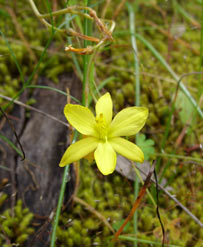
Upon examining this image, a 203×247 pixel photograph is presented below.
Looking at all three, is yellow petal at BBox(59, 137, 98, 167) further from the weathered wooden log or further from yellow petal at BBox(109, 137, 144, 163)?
the weathered wooden log

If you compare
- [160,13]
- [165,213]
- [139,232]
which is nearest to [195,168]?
[165,213]

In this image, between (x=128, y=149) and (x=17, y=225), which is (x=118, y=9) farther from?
(x=17, y=225)

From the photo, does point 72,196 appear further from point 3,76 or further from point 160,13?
point 160,13

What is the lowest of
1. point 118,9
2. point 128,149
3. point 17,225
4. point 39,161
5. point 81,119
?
point 17,225

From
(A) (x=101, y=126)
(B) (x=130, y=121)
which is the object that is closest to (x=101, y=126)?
(A) (x=101, y=126)

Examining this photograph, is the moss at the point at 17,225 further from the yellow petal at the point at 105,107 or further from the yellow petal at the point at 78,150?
the yellow petal at the point at 105,107

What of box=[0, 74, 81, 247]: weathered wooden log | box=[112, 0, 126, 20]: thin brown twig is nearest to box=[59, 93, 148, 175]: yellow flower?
box=[0, 74, 81, 247]: weathered wooden log
